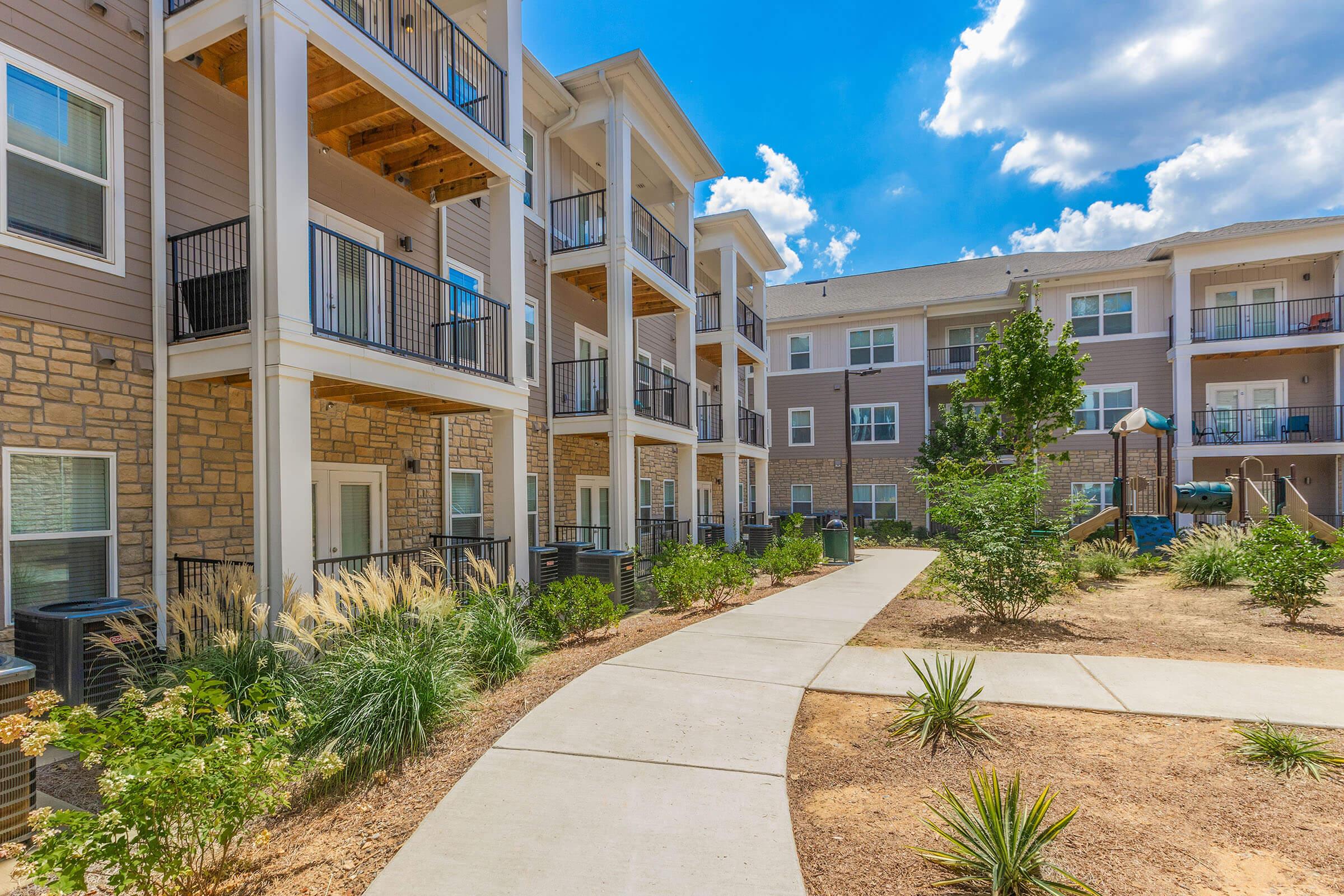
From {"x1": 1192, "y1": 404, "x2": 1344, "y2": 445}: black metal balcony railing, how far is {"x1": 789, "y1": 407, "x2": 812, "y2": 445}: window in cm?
1330

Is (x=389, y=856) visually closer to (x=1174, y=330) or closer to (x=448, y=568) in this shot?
(x=448, y=568)

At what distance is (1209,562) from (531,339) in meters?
12.6

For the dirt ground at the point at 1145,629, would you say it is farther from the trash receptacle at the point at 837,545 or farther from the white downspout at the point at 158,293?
the white downspout at the point at 158,293

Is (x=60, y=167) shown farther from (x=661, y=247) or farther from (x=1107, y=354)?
(x=1107, y=354)

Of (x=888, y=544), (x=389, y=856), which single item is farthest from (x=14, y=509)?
(x=888, y=544)

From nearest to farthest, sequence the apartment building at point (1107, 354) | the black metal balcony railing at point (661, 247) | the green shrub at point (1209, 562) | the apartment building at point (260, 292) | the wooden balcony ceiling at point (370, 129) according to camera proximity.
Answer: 1. the apartment building at point (260, 292)
2. the wooden balcony ceiling at point (370, 129)
3. the green shrub at point (1209, 562)
4. the black metal balcony railing at point (661, 247)
5. the apartment building at point (1107, 354)

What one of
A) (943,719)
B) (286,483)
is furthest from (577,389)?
(943,719)

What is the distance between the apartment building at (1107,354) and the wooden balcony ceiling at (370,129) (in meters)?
11.1

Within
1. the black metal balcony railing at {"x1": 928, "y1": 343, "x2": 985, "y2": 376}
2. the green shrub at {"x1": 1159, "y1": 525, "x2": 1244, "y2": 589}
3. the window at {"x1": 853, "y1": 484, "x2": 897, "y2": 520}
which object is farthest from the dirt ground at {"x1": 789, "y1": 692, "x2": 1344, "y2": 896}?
the black metal balcony railing at {"x1": 928, "y1": 343, "x2": 985, "y2": 376}

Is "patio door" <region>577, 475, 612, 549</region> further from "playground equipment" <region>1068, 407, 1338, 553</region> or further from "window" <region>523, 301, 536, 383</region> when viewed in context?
"playground equipment" <region>1068, 407, 1338, 553</region>

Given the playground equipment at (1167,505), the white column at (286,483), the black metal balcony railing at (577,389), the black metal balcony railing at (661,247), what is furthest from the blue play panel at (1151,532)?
the white column at (286,483)

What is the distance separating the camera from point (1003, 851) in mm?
3199

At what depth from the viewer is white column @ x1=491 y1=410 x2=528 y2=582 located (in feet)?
32.9

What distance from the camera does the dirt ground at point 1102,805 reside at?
329cm
